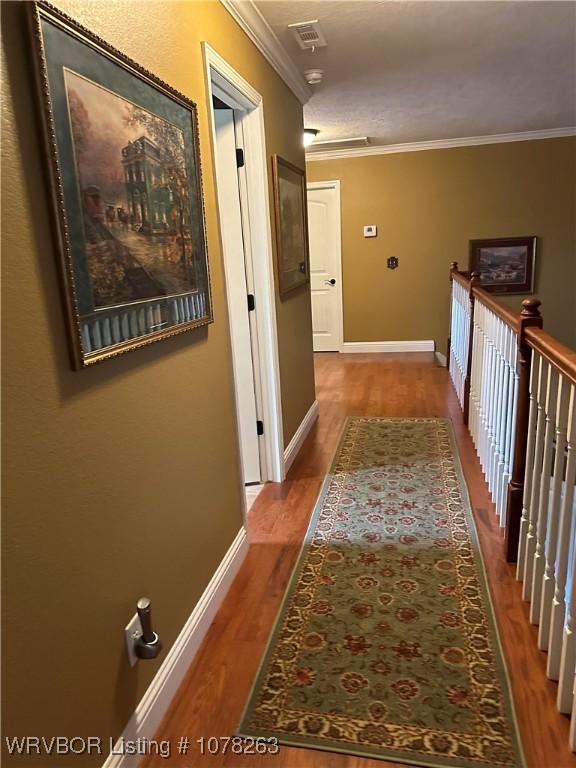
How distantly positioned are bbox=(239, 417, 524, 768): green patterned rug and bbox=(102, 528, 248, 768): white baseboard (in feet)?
0.83

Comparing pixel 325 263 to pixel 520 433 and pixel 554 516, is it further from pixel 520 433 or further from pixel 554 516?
pixel 554 516

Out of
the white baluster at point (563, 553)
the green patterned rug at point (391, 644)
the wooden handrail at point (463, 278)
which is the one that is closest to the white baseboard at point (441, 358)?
the wooden handrail at point (463, 278)

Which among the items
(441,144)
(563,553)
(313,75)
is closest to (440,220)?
(441,144)

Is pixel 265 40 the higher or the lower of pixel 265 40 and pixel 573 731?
the higher

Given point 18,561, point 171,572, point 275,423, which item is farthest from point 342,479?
point 18,561

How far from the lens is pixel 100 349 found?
1261mm

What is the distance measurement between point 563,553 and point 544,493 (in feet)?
0.96

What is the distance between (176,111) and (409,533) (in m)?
2.05

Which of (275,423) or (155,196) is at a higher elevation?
(155,196)

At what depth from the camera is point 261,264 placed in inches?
116

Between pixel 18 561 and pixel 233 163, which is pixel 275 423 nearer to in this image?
pixel 233 163

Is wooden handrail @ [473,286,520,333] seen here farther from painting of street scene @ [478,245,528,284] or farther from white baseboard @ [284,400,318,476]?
painting of street scene @ [478,245,528,284]

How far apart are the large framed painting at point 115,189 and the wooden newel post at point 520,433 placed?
1286 mm

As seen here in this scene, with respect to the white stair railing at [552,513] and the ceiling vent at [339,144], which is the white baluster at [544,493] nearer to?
the white stair railing at [552,513]
